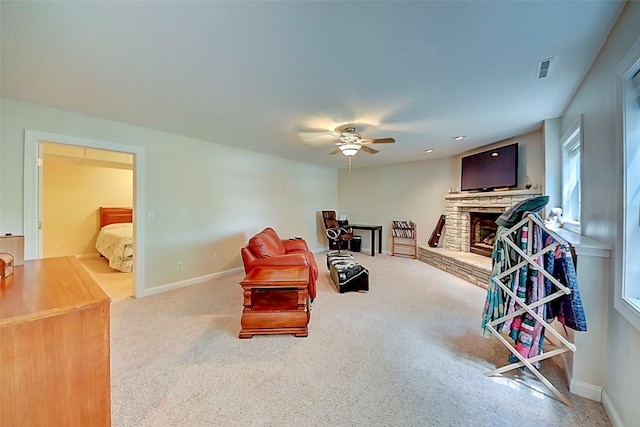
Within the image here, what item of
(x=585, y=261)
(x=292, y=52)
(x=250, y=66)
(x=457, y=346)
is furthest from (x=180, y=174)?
(x=585, y=261)

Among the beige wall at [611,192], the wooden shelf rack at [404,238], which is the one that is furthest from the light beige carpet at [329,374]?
the wooden shelf rack at [404,238]

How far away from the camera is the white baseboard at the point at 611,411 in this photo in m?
1.40

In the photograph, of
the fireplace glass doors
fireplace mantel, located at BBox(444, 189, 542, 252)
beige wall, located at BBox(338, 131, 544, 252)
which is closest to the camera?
fireplace mantel, located at BBox(444, 189, 542, 252)

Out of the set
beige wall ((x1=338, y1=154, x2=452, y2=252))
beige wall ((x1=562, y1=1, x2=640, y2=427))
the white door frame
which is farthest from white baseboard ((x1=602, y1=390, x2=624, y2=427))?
the white door frame

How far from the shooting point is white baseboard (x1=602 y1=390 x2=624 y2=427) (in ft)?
4.60

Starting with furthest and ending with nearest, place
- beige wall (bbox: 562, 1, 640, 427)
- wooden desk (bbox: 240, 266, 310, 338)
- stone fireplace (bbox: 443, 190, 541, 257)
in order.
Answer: stone fireplace (bbox: 443, 190, 541, 257) → wooden desk (bbox: 240, 266, 310, 338) → beige wall (bbox: 562, 1, 640, 427)

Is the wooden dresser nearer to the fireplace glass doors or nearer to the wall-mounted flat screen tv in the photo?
the wall-mounted flat screen tv

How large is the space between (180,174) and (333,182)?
4.18 m

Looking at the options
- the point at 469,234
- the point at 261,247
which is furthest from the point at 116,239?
the point at 469,234

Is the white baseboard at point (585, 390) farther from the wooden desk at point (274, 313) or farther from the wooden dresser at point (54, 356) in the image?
the wooden dresser at point (54, 356)

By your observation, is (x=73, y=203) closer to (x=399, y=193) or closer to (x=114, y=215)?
(x=114, y=215)

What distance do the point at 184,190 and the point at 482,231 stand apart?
5.31 m

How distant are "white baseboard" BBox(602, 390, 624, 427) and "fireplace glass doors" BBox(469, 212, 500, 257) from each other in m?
3.19

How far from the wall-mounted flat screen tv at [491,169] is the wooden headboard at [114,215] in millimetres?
7923
